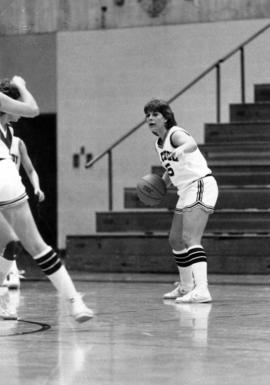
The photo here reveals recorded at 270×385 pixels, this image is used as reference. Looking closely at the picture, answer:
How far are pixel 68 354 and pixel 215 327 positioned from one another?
1.68 meters

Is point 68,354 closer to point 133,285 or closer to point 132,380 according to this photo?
point 132,380

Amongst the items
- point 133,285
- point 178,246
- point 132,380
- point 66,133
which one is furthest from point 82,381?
point 66,133

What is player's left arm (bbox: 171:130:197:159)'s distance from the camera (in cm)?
951

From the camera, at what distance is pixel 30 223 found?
7.13 m

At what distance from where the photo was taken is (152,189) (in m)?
10.3

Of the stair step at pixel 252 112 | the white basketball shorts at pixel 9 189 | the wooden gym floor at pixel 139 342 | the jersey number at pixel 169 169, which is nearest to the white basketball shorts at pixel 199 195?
the jersey number at pixel 169 169

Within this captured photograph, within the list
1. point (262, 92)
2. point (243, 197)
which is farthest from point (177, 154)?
point (262, 92)

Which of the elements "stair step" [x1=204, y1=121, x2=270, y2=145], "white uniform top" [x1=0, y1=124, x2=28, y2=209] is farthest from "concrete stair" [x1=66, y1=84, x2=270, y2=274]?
"white uniform top" [x1=0, y1=124, x2=28, y2=209]

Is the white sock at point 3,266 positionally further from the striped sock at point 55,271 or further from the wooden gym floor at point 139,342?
the striped sock at point 55,271

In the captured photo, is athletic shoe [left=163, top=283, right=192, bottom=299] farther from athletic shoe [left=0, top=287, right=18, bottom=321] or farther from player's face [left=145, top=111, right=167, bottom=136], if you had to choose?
athletic shoe [left=0, top=287, right=18, bottom=321]

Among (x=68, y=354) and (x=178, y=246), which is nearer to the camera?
(x=68, y=354)

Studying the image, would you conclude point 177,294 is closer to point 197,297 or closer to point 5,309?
point 197,297

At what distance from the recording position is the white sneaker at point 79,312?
710cm

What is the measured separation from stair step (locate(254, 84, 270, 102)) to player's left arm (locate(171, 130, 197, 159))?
23.8ft
